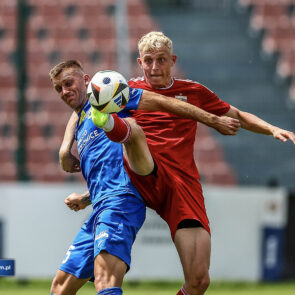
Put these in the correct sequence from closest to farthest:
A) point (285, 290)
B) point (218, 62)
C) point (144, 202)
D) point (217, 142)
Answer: point (144, 202)
point (285, 290)
point (217, 142)
point (218, 62)

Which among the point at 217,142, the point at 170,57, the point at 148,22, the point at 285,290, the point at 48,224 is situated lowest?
the point at 285,290

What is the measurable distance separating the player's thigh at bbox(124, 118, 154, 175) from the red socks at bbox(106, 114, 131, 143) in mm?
55

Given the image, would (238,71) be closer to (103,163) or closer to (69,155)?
(69,155)

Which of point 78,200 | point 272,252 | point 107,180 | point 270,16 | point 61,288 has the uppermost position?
point 270,16

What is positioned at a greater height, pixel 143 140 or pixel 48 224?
pixel 143 140

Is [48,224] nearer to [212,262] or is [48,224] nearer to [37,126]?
[212,262]

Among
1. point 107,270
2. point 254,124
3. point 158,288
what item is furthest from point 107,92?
point 158,288

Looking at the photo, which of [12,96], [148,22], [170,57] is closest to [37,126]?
[12,96]

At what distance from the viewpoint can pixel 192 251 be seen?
205 inches

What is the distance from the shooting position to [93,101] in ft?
15.3

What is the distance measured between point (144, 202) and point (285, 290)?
4854 millimetres

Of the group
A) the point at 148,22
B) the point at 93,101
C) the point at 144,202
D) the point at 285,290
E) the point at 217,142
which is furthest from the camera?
the point at 148,22

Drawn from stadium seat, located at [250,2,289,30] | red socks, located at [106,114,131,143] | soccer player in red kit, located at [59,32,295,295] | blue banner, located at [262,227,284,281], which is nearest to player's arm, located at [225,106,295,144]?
soccer player in red kit, located at [59,32,295,295]

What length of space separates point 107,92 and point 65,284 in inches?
55.1
